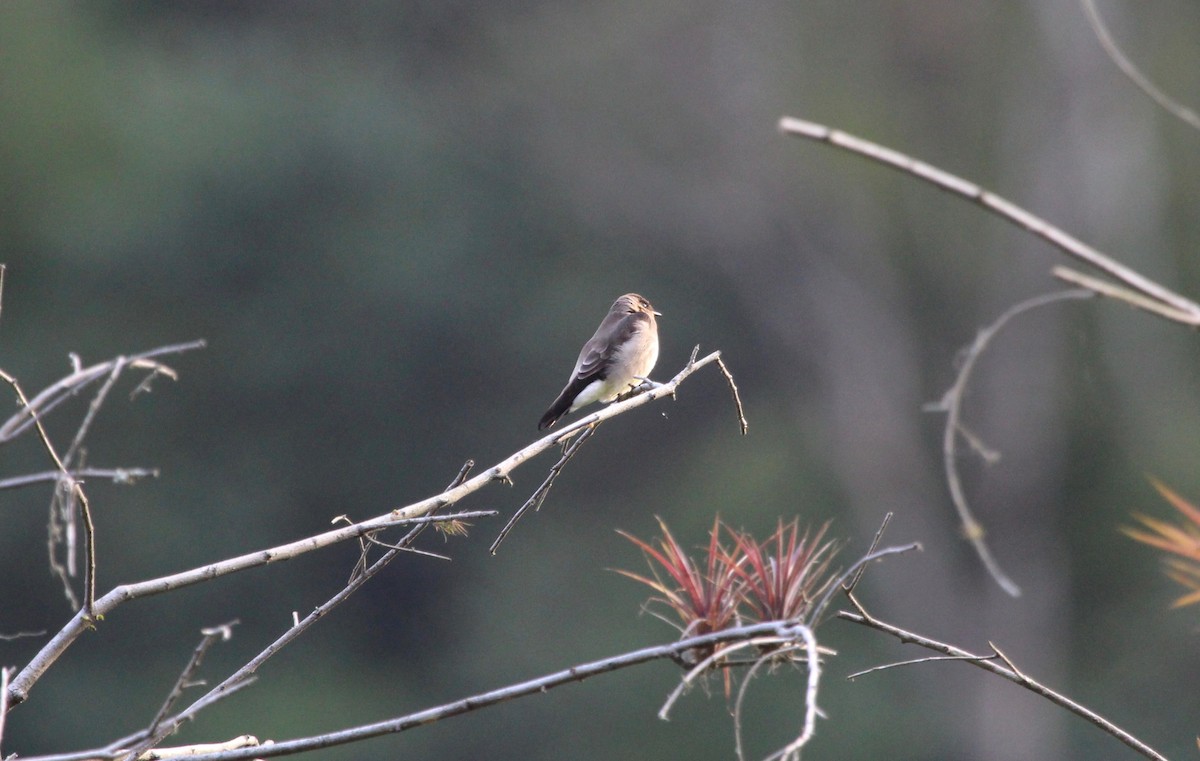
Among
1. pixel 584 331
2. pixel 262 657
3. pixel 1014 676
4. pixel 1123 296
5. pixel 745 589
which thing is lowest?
pixel 584 331

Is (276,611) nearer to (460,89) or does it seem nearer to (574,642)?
(574,642)

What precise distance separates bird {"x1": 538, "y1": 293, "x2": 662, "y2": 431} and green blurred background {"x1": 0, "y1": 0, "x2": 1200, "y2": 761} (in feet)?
42.2

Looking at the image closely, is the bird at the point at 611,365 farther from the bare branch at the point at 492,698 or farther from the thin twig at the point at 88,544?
the bare branch at the point at 492,698

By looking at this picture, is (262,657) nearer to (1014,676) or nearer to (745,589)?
(745,589)

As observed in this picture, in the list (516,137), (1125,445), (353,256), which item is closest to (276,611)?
(353,256)

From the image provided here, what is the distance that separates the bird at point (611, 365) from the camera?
774 centimetres

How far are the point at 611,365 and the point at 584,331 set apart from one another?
15984 millimetres

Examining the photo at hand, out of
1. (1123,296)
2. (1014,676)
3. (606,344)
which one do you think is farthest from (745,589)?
(606,344)

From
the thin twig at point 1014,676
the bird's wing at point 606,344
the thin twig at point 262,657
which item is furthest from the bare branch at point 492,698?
the bird's wing at point 606,344

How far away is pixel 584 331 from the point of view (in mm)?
23703

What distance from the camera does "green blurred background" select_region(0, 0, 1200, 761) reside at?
21047mm

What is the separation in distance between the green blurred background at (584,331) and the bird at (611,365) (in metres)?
12.9

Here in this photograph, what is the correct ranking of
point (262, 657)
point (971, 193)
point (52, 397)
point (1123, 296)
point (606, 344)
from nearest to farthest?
point (971, 193), point (1123, 296), point (262, 657), point (52, 397), point (606, 344)

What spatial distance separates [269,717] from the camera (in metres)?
22.0
